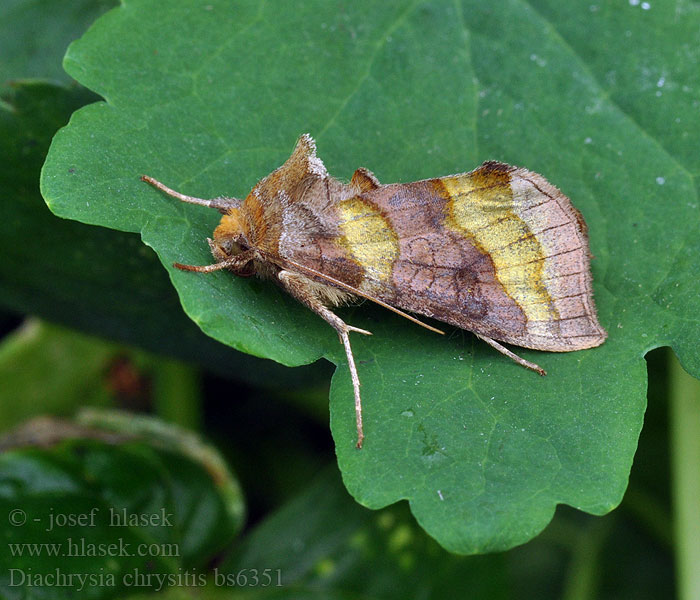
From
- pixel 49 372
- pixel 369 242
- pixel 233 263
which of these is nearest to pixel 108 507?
pixel 49 372

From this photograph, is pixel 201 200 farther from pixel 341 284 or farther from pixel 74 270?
pixel 74 270

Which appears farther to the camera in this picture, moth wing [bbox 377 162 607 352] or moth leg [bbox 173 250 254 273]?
→ moth wing [bbox 377 162 607 352]

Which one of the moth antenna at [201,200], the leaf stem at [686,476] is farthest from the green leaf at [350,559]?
the moth antenna at [201,200]

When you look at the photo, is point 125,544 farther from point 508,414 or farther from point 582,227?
point 582,227

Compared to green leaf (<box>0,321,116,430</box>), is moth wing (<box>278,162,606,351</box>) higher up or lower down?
higher up

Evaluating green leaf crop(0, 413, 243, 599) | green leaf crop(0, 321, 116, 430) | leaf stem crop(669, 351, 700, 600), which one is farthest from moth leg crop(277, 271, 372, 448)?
green leaf crop(0, 321, 116, 430)

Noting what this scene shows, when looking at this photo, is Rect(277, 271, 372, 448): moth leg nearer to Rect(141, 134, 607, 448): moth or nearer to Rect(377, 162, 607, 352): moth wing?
Rect(141, 134, 607, 448): moth

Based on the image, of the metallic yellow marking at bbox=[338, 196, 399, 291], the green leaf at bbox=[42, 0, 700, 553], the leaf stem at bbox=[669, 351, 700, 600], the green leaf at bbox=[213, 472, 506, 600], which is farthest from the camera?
the green leaf at bbox=[213, 472, 506, 600]

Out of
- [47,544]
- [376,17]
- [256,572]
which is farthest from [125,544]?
[376,17]
